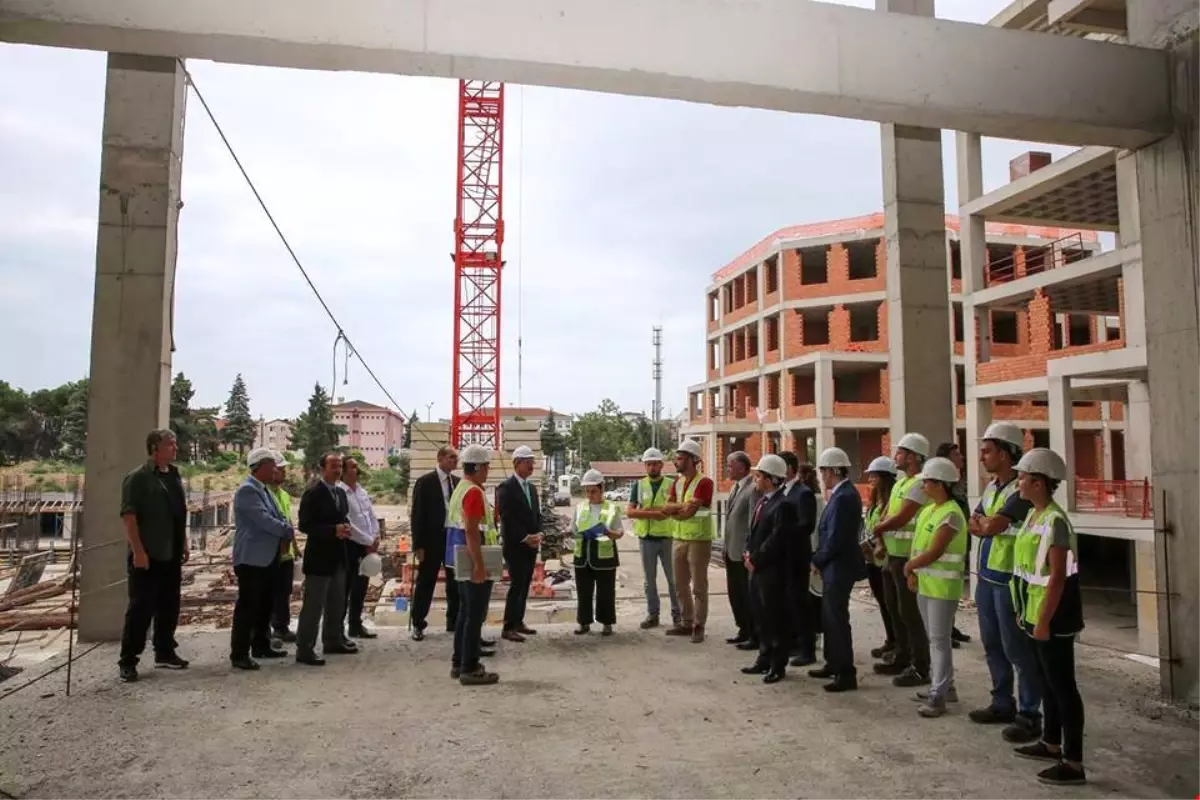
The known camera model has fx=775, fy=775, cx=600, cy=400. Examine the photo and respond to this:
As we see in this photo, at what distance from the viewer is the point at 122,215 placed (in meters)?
6.42

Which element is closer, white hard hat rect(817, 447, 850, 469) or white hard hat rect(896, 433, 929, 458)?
white hard hat rect(896, 433, 929, 458)

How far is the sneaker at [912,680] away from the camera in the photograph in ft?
17.3

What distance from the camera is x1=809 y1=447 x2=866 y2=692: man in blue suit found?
5.22 m

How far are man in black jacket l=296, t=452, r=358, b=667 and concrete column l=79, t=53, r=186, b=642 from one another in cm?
163

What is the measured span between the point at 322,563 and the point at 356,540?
32.5 inches

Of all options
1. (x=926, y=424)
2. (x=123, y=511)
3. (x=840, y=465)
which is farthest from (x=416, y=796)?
(x=926, y=424)

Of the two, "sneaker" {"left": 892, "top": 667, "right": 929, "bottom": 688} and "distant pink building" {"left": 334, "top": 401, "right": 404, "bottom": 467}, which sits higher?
"distant pink building" {"left": 334, "top": 401, "right": 404, "bottom": 467}

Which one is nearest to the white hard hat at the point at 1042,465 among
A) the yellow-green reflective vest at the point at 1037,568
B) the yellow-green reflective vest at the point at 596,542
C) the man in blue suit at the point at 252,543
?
the yellow-green reflective vest at the point at 1037,568

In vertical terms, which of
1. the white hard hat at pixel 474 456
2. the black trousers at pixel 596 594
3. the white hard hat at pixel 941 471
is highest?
the white hard hat at pixel 474 456

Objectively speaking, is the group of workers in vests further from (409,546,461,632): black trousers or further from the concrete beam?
the concrete beam

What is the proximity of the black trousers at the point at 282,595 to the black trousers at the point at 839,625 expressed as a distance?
4.22m

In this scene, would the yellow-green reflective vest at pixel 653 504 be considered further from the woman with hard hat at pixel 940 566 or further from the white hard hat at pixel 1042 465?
the white hard hat at pixel 1042 465

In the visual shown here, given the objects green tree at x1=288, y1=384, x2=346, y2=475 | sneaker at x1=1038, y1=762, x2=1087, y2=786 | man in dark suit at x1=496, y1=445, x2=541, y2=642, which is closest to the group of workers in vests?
sneaker at x1=1038, y1=762, x2=1087, y2=786

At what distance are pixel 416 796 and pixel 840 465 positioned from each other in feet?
11.7
